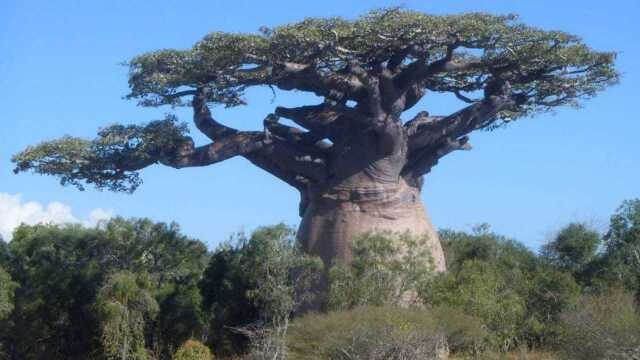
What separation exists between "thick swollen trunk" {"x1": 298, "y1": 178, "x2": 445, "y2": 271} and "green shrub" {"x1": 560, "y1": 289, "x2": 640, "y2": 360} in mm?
2259

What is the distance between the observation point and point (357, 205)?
15055 mm

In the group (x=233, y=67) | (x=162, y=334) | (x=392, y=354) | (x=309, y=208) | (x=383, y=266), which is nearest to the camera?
(x=392, y=354)

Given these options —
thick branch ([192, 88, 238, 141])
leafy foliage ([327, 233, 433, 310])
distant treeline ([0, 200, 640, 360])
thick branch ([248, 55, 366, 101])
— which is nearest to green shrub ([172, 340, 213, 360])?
distant treeline ([0, 200, 640, 360])

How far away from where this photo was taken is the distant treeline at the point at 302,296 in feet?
40.7

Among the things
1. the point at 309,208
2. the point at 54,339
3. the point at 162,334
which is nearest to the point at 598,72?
the point at 309,208

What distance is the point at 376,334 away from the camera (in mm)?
11625

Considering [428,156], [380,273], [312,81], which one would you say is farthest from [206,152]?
[428,156]

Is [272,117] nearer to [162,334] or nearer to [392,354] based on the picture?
[162,334]

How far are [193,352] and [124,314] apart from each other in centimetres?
122

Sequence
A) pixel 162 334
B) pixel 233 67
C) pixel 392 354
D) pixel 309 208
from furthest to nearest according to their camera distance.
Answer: pixel 162 334
pixel 309 208
pixel 233 67
pixel 392 354

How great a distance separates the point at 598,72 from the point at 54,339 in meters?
9.71

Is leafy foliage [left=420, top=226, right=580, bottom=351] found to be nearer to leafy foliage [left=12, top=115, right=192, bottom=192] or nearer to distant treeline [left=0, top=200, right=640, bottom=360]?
distant treeline [left=0, top=200, right=640, bottom=360]

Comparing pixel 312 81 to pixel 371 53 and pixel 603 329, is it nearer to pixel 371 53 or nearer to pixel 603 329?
pixel 371 53

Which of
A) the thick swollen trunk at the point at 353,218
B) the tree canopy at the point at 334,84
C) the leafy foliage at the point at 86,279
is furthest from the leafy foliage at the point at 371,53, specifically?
the leafy foliage at the point at 86,279
